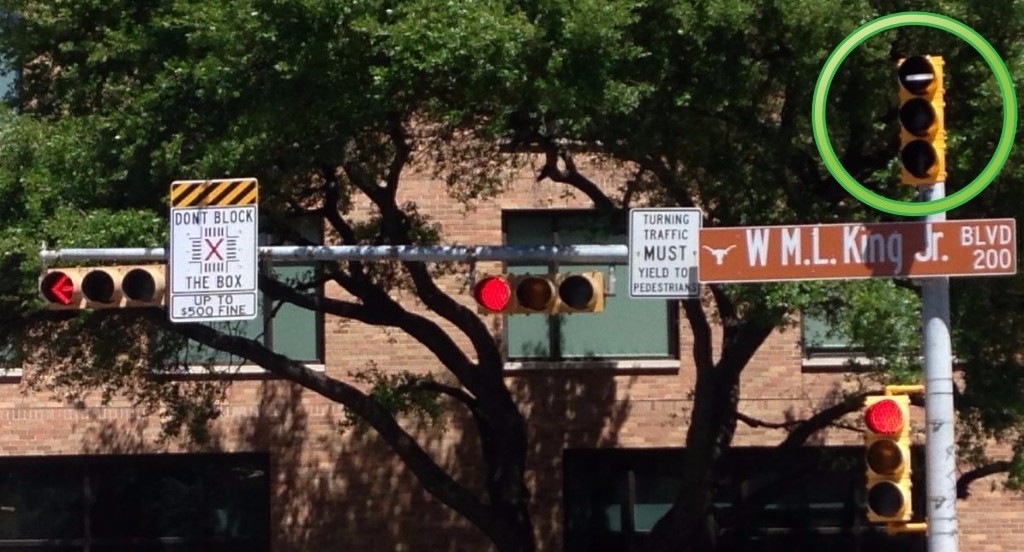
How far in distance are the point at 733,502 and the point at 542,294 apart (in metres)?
9.13

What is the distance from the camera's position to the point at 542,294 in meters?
12.0

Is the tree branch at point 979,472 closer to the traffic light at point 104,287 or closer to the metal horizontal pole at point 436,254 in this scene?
the metal horizontal pole at point 436,254

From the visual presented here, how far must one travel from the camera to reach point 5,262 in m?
13.6

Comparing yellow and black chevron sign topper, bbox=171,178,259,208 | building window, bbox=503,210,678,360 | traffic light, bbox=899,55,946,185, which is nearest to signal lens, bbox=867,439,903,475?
traffic light, bbox=899,55,946,185

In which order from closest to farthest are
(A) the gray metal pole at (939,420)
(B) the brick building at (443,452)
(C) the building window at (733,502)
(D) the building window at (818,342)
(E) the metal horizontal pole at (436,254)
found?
1. (A) the gray metal pole at (939,420)
2. (E) the metal horizontal pole at (436,254)
3. (D) the building window at (818,342)
4. (B) the brick building at (443,452)
5. (C) the building window at (733,502)

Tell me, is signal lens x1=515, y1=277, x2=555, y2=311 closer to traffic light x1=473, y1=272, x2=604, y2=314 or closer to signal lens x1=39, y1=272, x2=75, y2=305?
traffic light x1=473, y1=272, x2=604, y2=314

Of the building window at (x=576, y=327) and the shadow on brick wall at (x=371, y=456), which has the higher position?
the building window at (x=576, y=327)

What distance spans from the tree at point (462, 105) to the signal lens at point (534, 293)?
1.29 m

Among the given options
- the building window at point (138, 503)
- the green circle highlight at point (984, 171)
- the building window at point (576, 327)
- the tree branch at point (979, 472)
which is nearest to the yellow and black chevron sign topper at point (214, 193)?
the green circle highlight at point (984, 171)

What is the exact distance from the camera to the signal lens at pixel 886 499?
10.4m

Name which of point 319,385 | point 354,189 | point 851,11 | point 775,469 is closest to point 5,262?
point 319,385

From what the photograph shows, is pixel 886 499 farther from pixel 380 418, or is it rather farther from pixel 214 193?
pixel 380 418

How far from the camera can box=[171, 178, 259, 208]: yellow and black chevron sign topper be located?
11758mm

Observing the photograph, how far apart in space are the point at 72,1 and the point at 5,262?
2.43 m
